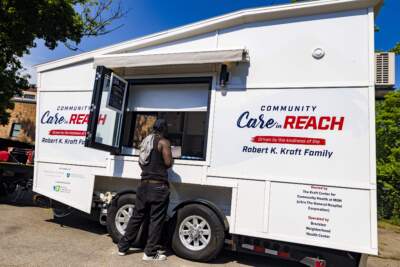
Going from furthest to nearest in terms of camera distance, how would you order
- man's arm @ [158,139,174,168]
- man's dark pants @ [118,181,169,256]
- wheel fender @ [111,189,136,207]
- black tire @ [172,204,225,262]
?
1. wheel fender @ [111,189,136,207]
2. man's arm @ [158,139,174,168]
3. man's dark pants @ [118,181,169,256]
4. black tire @ [172,204,225,262]

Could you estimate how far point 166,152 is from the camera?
4.70m

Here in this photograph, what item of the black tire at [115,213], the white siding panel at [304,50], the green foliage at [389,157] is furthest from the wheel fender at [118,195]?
the green foliage at [389,157]

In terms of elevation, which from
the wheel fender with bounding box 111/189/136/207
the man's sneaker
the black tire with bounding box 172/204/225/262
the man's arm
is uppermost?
the man's arm

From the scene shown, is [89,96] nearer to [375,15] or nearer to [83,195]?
[83,195]

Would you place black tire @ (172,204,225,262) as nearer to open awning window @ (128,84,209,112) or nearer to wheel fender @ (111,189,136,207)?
wheel fender @ (111,189,136,207)

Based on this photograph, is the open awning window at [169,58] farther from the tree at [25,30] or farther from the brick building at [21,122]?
the brick building at [21,122]

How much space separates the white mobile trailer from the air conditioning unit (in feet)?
1.51

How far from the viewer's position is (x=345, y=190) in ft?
13.2

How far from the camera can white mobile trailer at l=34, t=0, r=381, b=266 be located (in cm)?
410

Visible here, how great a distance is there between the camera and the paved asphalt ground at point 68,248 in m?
4.30

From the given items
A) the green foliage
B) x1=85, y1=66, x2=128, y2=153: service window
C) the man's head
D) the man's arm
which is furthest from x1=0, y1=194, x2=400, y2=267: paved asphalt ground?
the green foliage

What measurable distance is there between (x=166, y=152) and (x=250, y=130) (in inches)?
49.5

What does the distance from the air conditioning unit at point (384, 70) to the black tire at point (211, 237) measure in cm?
298

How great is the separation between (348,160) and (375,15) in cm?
209
